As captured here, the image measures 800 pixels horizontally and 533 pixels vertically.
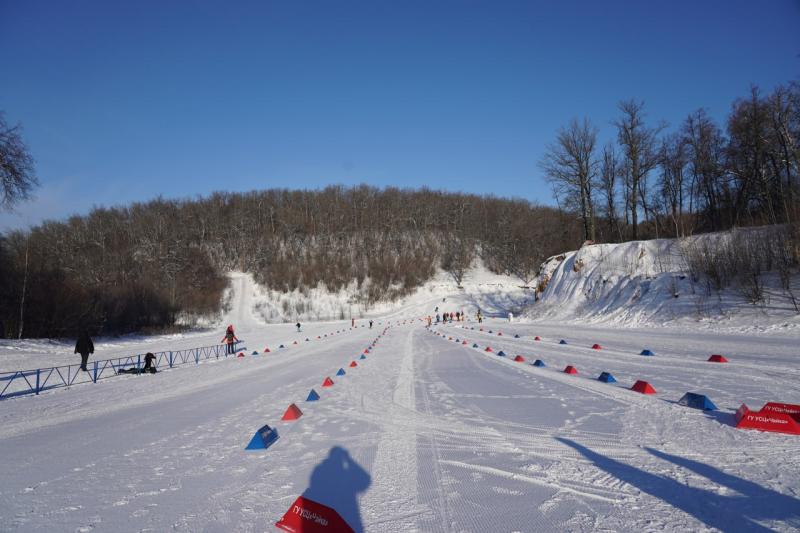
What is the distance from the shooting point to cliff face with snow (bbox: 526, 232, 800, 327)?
59.5 ft

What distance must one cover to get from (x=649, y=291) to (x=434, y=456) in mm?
24650

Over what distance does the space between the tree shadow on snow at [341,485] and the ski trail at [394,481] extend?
0.32ft

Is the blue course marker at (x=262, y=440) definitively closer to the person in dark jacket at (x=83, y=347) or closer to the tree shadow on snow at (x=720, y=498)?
the tree shadow on snow at (x=720, y=498)

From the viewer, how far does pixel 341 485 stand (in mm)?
4098

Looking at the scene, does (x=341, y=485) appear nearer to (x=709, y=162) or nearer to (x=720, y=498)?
(x=720, y=498)

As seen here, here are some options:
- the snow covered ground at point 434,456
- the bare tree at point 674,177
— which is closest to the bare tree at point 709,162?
the bare tree at point 674,177

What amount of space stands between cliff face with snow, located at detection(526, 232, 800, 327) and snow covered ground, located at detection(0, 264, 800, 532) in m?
9.62

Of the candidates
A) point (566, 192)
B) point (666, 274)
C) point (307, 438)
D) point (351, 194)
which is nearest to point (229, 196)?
point (351, 194)

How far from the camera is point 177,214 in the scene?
103625 millimetres

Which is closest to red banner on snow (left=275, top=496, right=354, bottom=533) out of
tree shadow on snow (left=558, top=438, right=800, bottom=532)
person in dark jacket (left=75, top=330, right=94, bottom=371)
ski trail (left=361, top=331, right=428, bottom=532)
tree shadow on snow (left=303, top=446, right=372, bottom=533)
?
tree shadow on snow (left=303, top=446, right=372, bottom=533)

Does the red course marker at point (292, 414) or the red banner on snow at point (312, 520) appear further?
the red course marker at point (292, 414)

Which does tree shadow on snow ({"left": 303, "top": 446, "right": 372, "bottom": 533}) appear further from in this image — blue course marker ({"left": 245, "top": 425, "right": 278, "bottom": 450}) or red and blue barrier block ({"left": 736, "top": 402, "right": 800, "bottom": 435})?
red and blue barrier block ({"left": 736, "top": 402, "right": 800, "bottom": 435})

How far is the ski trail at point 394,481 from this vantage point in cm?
331

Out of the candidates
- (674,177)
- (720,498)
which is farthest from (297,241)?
(720,498)
